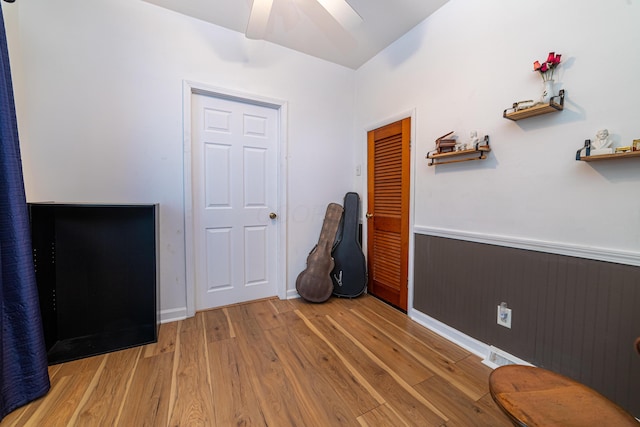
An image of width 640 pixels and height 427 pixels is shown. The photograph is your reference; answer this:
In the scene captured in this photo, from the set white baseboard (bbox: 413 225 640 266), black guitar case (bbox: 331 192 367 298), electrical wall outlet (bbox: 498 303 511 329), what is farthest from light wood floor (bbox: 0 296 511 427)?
white baseboard (bbox: 413 225 640 266)

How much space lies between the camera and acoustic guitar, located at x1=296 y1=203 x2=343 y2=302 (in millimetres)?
2510

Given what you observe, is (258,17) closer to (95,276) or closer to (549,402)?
(95,276)

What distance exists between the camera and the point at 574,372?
1333 mm

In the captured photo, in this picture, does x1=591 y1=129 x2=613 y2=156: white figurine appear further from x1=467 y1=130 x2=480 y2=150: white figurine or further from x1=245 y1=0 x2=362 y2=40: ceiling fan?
x1=245 y1=0 x2=362 y2=40: ceiling fan

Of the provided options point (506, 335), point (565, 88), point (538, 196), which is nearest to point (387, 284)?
point (506, 335)

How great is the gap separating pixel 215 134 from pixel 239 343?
1826 mm

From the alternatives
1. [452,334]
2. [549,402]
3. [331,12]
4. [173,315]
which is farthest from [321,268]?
[331,12]

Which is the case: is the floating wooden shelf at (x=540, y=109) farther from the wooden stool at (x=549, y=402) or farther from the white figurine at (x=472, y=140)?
the wooden stool at (x=549, y=402)

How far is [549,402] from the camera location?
2.67ft

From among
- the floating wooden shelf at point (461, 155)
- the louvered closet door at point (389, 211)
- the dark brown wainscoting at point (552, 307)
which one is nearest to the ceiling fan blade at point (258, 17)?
the louvered closet door at point (389, 211)

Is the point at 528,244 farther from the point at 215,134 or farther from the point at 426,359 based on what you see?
the point at 215,134

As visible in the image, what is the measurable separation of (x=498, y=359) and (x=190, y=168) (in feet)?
9.03

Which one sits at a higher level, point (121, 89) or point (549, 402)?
point (121, 89)

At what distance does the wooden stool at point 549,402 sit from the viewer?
2.45 feet
